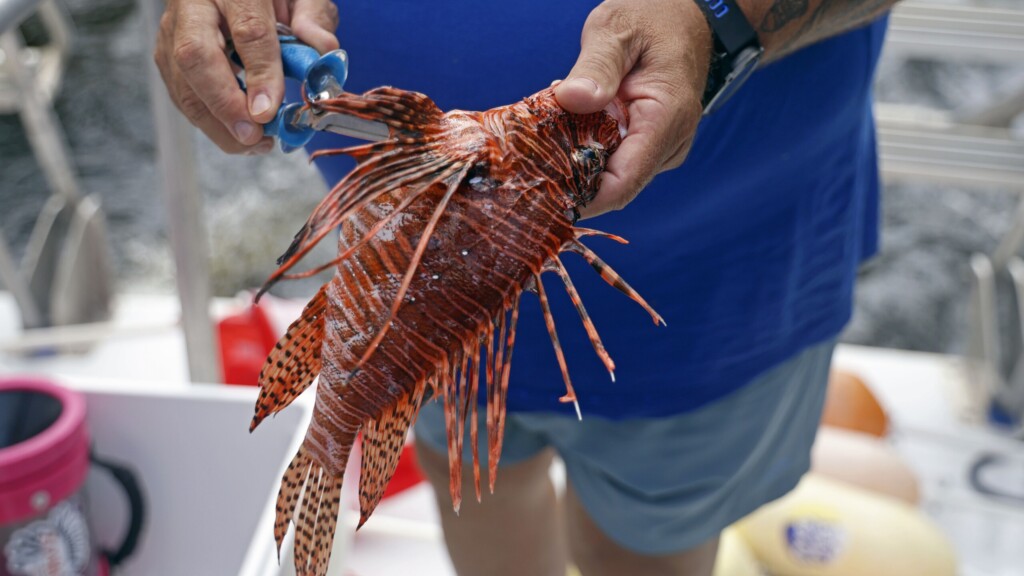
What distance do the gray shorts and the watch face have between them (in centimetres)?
46

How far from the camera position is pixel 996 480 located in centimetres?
215

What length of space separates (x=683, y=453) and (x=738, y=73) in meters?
0.54

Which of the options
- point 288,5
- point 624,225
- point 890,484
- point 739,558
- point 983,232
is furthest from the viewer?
point 983,232

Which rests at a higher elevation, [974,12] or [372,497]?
[372,497]

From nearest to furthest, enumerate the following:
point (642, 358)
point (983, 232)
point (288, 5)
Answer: point (288, 5)
point (642, 358)
point (983, 232)

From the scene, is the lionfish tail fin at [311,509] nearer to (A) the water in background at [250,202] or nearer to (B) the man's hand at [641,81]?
(B) the man's hand at [641,81]

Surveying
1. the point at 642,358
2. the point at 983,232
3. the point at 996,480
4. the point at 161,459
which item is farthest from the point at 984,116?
the point at 983,232

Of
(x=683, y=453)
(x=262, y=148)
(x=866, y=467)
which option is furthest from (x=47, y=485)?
(x=866, y=467)

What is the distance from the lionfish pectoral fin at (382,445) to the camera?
659 mm

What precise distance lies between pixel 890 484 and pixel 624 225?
1302 mm

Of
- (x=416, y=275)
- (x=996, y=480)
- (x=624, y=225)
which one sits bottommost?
(x=996, y=480)

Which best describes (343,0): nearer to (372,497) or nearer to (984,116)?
(372,497)

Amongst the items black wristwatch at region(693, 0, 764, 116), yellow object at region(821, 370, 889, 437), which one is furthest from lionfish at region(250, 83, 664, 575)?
yellow object at region(821, 370, 889, 437)

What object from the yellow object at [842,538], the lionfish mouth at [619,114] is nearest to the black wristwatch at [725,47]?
the lionfish mouth at [619,114]
